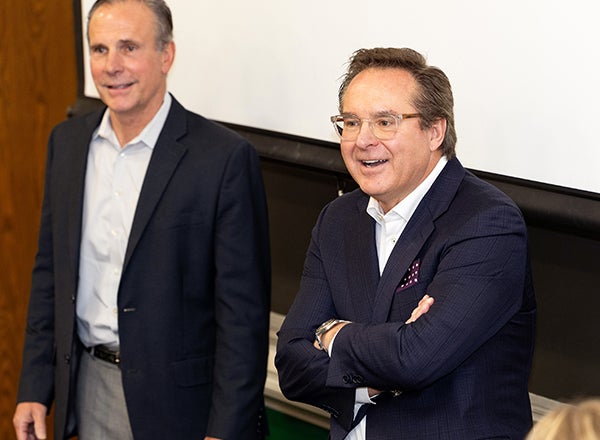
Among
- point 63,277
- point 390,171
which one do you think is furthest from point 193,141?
point 390,171

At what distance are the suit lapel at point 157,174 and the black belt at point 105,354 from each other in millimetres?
263

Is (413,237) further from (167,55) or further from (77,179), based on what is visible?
(77,179)

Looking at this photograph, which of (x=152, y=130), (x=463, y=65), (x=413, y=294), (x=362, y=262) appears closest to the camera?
(x=413, y=294)

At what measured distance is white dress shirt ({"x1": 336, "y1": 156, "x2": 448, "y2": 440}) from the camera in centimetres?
227

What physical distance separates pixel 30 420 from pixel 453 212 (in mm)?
1455

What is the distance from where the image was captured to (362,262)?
2.33 metres

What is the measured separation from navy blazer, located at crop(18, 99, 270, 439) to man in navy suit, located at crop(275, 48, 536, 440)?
0.38 m

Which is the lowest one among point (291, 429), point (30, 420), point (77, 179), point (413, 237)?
point (291, 429)

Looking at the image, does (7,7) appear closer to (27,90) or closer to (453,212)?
(27,90)

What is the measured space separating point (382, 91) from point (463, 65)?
21.9 inches

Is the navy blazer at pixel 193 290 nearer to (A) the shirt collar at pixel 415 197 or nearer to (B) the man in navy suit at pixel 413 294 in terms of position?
(B) the man in navy suit at pixel 413 294

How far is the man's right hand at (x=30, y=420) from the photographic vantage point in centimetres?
298

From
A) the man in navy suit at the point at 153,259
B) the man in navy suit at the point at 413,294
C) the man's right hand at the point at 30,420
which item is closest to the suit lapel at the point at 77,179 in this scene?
the man in navy suit at the point at 153,259

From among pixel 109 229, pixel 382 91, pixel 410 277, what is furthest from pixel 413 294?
pixel 109 229
